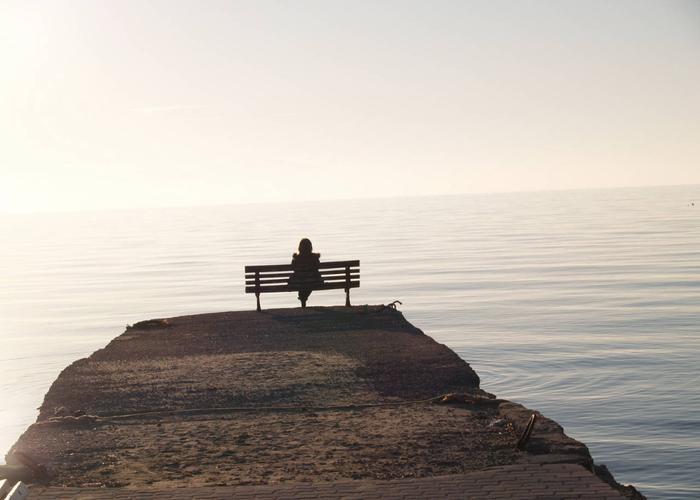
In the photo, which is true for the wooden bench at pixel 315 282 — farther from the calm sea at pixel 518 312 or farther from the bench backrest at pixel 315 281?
the calm sea at pixel 518 312

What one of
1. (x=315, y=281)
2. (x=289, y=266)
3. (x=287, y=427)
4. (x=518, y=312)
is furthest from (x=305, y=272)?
(x=518, y=312)

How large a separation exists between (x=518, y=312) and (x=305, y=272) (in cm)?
1675

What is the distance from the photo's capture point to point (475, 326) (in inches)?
1374

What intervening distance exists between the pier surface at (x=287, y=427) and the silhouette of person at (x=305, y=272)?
5.32m

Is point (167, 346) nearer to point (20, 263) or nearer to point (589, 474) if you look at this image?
point (589, 474)

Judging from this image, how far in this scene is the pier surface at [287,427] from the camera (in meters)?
9.37

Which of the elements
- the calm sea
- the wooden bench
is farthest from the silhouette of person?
the calm sea

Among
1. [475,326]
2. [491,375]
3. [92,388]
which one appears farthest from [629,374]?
[92,388]

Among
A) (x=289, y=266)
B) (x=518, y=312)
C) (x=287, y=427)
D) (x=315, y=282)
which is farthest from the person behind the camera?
(x=518, y=312)

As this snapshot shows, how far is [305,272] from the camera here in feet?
78.0

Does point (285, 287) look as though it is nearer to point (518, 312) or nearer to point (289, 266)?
point (289, 266)

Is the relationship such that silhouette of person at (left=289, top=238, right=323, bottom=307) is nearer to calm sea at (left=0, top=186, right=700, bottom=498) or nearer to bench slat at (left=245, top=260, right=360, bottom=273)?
bench slat at (left=245, top=260, right=360, bottom=273)

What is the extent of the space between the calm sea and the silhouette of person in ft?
16.5

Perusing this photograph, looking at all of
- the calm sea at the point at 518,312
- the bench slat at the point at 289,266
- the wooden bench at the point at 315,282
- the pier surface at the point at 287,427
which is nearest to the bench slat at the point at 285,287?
the wooden bench at the point at 315,282
